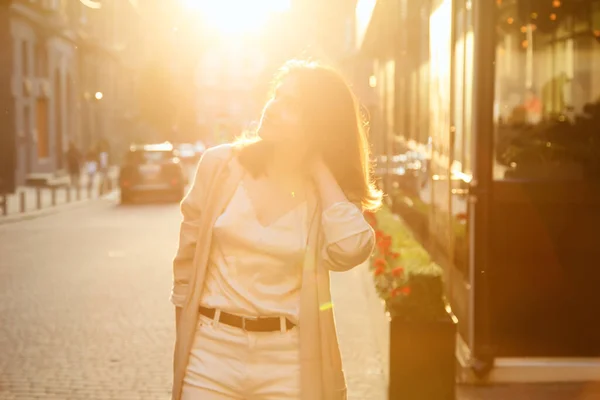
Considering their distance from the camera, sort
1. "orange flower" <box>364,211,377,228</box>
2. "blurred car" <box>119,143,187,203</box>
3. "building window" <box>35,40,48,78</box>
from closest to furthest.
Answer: "orange flower" <box>364,211,377,228</box>
"blurred car" <box>119,143,187,203</box>
"building window" <box>35,40,48,78</box>

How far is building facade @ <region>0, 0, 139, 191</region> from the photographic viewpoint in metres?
38.6

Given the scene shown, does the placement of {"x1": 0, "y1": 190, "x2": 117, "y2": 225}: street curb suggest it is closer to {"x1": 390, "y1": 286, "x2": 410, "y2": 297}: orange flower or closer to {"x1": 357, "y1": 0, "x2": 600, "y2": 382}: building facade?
{"x1": 357, "y1": 0, "x2": 600, "y2": 382}: building facade

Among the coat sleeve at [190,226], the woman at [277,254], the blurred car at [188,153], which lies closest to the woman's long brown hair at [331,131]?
the woman at [277,254]

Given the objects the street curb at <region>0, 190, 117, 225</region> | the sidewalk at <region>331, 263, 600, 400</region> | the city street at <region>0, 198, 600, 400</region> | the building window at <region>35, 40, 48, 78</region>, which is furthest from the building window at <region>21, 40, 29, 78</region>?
the sidewalk at <region>331, 263, 600, 400</region>

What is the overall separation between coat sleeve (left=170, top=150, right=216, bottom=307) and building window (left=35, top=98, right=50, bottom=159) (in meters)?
43.2

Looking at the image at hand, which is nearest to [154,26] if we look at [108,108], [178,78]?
[178,78]

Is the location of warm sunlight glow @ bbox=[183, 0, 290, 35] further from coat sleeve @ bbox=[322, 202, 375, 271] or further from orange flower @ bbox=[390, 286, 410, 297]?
coat sleeve @ bbox=[322, 202, 375, 271]

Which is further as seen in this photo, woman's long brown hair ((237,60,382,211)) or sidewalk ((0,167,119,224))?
sidewalk ((0,167,119,224))

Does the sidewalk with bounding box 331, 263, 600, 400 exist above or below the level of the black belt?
below

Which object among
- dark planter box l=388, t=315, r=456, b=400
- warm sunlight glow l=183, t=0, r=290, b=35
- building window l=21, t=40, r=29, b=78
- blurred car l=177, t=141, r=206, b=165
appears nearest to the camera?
dark planter box l=388, t=315, r=456, b=400

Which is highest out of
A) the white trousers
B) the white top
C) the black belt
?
the white top

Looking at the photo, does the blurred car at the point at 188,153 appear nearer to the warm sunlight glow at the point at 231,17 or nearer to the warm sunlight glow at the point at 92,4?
the warm sunlight glow at the point at 92,4

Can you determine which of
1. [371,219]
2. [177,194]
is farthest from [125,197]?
[371,219]

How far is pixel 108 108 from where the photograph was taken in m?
63.9
